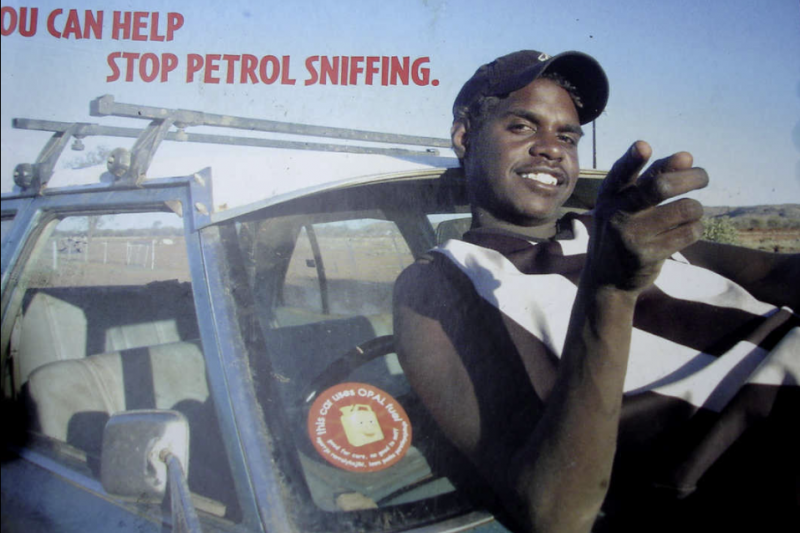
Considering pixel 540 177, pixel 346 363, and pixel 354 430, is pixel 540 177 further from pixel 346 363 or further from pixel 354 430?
pixel 354 430

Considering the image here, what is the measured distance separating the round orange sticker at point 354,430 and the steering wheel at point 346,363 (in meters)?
0.11

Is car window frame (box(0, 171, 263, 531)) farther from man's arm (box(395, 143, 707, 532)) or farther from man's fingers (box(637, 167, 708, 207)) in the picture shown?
man's fingers (box(637, 167, 708, 207))

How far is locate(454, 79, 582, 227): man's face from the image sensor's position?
1.68m

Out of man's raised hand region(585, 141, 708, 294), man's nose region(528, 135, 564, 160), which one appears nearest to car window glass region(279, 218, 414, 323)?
man's nose region(528, 135, 564, 160)

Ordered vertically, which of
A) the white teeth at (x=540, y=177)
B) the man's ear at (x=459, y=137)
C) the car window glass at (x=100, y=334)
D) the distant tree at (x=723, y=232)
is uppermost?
the man's ear at (x=459, y=137)

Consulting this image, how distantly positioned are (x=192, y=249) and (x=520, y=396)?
836 mm

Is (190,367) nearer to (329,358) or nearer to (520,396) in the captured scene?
(329,358)

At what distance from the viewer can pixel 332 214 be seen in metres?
1.48

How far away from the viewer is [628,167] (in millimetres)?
763

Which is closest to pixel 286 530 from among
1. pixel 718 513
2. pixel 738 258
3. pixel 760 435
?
pixel 718 513

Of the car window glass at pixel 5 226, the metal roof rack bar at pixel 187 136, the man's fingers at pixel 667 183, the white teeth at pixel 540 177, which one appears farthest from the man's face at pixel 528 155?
the car window glass at pixel 5 226

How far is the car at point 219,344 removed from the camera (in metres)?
1.16

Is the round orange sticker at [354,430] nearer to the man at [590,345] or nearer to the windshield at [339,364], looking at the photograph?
the windshield at [339,364]

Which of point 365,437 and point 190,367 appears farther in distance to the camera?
point 190,367
